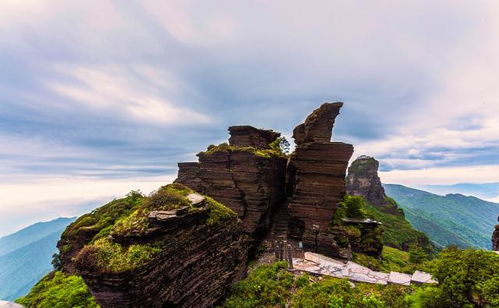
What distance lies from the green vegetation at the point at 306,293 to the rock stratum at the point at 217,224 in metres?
1.33

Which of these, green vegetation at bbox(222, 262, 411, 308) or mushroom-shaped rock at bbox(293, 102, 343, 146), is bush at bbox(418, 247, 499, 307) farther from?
mushroom-shaped rock at bbox(293, 102, 343, 146)

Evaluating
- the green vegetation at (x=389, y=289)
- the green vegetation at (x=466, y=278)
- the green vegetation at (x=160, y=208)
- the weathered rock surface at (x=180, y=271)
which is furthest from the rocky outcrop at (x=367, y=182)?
the green vegetation at (x=160, y=208)

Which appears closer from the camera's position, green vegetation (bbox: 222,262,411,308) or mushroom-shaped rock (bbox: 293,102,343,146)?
green vegetation (bbox: 222,262,411,308)

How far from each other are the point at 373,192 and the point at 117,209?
10028 centimetres

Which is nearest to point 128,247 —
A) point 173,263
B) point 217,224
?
point 173,263

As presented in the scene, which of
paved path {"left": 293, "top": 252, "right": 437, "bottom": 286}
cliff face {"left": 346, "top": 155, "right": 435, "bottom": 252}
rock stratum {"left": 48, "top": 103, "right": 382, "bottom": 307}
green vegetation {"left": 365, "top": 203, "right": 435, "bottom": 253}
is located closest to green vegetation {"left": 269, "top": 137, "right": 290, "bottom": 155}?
rock stratum {"left": 48, "top": 103, "right": 382, "bottom": 307}

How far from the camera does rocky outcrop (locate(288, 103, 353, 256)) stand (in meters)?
25.4

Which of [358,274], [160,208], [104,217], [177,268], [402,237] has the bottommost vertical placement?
[402,237]

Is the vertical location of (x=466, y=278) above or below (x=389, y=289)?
above

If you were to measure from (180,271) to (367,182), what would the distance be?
107 m

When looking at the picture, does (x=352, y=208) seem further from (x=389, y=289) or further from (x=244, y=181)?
(x=389, y=289)

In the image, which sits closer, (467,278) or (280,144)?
(467,278)

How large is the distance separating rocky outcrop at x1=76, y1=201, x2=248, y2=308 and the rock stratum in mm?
44

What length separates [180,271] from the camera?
11414mm
